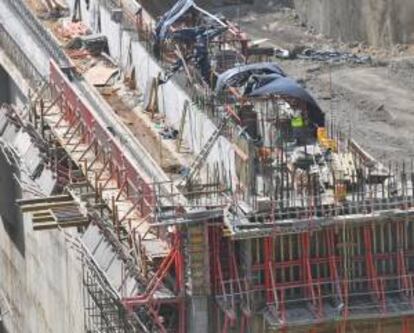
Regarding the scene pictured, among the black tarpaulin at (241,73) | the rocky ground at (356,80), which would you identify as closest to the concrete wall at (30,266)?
the black tarpaulin at (241,73)

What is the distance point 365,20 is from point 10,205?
2328 cm

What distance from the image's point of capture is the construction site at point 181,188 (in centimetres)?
4156

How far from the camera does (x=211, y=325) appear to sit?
42.4 meters

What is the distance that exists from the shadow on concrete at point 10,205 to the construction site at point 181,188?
0.08m

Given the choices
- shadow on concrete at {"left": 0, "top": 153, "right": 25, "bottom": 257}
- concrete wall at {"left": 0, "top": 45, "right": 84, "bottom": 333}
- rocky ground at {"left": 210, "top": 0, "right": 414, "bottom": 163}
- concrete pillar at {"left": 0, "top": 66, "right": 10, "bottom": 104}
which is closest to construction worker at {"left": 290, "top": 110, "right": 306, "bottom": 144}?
concrete wall at {"left": 0, "top": 45, "right": 84, "bottom": 333}

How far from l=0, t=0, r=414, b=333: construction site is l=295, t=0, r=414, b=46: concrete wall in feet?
37.3

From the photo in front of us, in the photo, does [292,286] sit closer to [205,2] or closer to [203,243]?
[203,243]

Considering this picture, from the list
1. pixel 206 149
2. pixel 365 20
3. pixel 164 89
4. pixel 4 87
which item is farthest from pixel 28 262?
pixel 365 20

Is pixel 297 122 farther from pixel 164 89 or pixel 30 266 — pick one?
pixel 30 266

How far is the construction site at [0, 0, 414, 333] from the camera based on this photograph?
4156 centimetres

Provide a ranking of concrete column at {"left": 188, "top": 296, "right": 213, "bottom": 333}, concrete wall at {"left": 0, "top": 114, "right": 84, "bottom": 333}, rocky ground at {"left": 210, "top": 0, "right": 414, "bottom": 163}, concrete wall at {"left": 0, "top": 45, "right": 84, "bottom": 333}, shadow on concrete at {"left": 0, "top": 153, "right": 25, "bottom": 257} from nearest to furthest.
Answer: concrete column at {"left": 188, "top": 296, "right": 213, "bottom": 333}
concrete wall at {"left": 0, "top": 114, "right": 84, "bottom": 333}
concrete wall at {"left": 0, "top": 45, "right": 84, "bottom": 333}
shadow on concrete at {"left": 0, "top": 153, "right": 25, "bottom": 257}
rocky ground at {"left": 210, "top": 0, "right": 414, "bottom": 163}

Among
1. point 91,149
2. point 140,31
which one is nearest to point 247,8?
point 140,31

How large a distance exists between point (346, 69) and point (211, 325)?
35881mm

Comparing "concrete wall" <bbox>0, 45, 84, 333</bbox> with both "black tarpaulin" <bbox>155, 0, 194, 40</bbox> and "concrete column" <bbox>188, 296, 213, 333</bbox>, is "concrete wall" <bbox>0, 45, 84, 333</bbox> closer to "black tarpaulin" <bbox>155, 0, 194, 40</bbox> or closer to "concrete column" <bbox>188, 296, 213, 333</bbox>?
"black tarpaulin" <bbox>155, 0, 194, 40</bbox>
